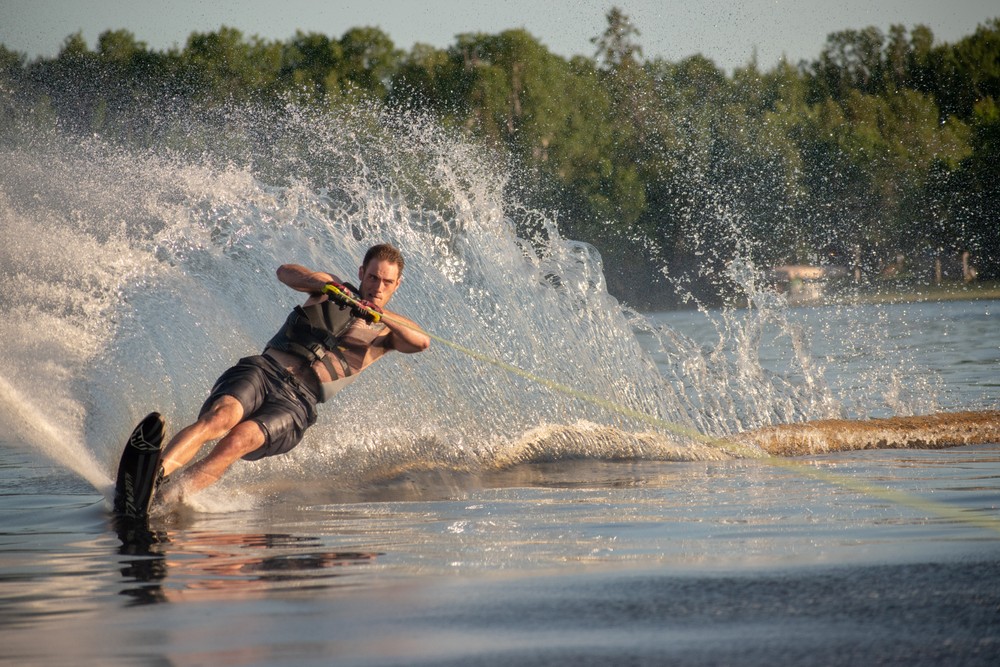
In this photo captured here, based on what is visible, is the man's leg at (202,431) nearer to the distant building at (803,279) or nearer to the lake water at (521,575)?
the lake water at (521,575)

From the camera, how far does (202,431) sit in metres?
6.28

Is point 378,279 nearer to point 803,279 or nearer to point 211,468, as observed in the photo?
point 211,468

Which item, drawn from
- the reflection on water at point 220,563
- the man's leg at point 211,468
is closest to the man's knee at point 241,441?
the man's leg at point 211,468

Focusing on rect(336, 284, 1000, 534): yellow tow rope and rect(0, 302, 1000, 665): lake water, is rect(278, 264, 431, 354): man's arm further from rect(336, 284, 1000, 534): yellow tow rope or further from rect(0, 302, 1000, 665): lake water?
rect(0, 302, 1000, 665): lake water

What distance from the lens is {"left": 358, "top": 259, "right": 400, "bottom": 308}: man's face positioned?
6918 mm

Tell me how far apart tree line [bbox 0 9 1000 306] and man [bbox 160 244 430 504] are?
42752mm

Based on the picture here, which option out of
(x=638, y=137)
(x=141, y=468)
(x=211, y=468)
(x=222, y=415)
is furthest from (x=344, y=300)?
(x=638, y=137)

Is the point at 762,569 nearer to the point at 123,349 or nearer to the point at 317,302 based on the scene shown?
the point at 317,302

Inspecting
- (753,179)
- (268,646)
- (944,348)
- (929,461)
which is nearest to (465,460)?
(929,461)

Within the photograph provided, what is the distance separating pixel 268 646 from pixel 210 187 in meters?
6.73

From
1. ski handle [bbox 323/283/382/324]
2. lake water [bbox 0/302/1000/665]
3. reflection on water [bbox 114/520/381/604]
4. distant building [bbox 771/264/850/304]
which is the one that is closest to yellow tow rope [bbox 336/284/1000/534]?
ski handle [bbox 323/283/382/324]

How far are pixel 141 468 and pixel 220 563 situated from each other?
121cm

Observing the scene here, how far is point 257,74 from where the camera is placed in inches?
2234

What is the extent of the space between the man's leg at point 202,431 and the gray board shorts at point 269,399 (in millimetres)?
43
